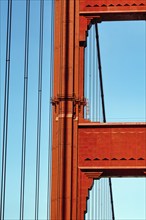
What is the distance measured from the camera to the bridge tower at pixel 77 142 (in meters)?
22.1

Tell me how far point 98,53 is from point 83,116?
803 cm

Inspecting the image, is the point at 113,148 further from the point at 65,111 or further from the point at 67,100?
the point at 67,100

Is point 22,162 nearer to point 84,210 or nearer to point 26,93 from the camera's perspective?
point 26,93

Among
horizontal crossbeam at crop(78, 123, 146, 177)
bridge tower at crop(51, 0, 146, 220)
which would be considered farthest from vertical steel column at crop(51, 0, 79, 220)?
horizontal crossbeam at crop(78, 123, 146, 177)

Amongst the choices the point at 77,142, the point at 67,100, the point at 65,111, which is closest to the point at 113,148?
the point at 77,142

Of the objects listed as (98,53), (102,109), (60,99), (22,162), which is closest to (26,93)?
(22,162)

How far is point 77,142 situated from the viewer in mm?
22547

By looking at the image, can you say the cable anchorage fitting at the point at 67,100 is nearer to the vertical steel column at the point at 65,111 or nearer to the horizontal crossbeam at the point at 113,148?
the vertical steel column at the point at 65,111

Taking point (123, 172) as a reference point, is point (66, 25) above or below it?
above

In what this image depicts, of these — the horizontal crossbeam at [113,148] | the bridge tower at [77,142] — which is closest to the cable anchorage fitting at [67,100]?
the bridge tower at [77,142]

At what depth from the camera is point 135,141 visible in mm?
22578

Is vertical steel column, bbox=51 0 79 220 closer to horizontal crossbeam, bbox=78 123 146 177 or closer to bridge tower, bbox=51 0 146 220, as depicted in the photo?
bridge tower, bbox=51 0 146 220

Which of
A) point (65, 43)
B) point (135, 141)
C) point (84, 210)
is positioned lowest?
point (84, 210)

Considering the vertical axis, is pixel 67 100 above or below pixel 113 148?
above
